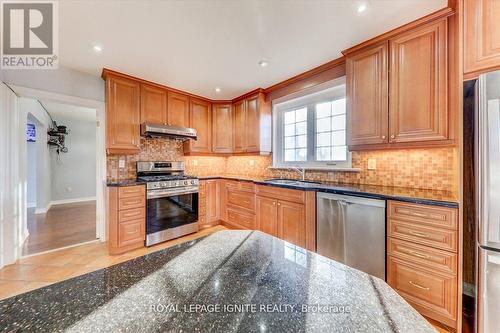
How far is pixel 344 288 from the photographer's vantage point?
573 mm

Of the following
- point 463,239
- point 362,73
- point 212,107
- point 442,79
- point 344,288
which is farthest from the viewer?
point 212,107

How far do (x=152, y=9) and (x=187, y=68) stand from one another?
1.04 meters

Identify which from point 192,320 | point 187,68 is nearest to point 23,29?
point 187,68

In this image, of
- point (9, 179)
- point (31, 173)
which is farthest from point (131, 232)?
point (31, 173)

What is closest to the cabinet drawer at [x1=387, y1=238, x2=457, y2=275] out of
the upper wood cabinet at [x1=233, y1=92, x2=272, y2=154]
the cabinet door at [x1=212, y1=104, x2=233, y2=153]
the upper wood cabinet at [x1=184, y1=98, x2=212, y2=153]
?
the upper wood cabinet at [x1=233, y1=92, x2=272, y2=154]

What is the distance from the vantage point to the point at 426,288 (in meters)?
1.52

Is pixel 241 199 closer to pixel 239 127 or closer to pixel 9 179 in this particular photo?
pixel 239 127

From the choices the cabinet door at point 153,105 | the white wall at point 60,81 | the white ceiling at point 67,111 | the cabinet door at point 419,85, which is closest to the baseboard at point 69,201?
the white ceiling at point 67,111

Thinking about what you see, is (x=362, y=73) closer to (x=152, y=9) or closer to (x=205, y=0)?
(x=205, y=0)

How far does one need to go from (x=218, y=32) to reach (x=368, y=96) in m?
1.59

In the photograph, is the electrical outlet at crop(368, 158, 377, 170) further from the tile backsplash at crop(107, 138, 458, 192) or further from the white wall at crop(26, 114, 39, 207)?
the white wall at crop(26, 114, 39, 207)

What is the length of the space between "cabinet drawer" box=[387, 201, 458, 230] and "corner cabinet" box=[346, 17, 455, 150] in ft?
1.94

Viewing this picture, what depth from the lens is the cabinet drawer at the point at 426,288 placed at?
1434mm

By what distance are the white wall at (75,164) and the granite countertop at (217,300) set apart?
7.01 metres
